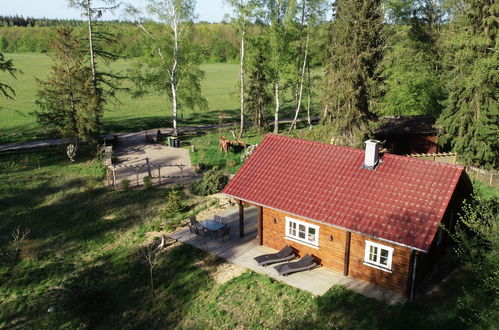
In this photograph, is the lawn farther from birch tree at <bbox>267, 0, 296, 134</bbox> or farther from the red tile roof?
birch tree at <bbox>267, 0, 296, 134</bbox>

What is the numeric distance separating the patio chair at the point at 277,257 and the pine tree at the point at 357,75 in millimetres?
14527

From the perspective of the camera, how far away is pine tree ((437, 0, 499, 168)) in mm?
27297

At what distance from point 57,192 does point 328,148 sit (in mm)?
17385

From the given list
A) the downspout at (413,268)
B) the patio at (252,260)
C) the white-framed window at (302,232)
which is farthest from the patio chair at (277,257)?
the downspout at (413,268)

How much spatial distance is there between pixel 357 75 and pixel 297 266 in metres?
16.7

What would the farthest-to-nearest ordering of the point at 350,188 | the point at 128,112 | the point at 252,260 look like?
the point at 128,112 → the point at 252,260 → the point at 350,188

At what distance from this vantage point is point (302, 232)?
17109 millimetres

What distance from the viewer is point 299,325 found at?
44.6 feet

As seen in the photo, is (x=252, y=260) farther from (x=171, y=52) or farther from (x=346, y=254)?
(x=171, y=52)

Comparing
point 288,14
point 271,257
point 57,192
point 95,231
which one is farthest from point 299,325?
point 288,14

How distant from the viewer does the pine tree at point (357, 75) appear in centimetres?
2736

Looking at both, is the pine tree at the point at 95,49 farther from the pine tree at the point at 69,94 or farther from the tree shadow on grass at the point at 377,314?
the tree shadow on grass at the point at 377,314

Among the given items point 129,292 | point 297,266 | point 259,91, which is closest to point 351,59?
point 259,91

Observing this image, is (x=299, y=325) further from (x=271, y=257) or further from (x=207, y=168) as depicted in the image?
(x=207, y=168)
